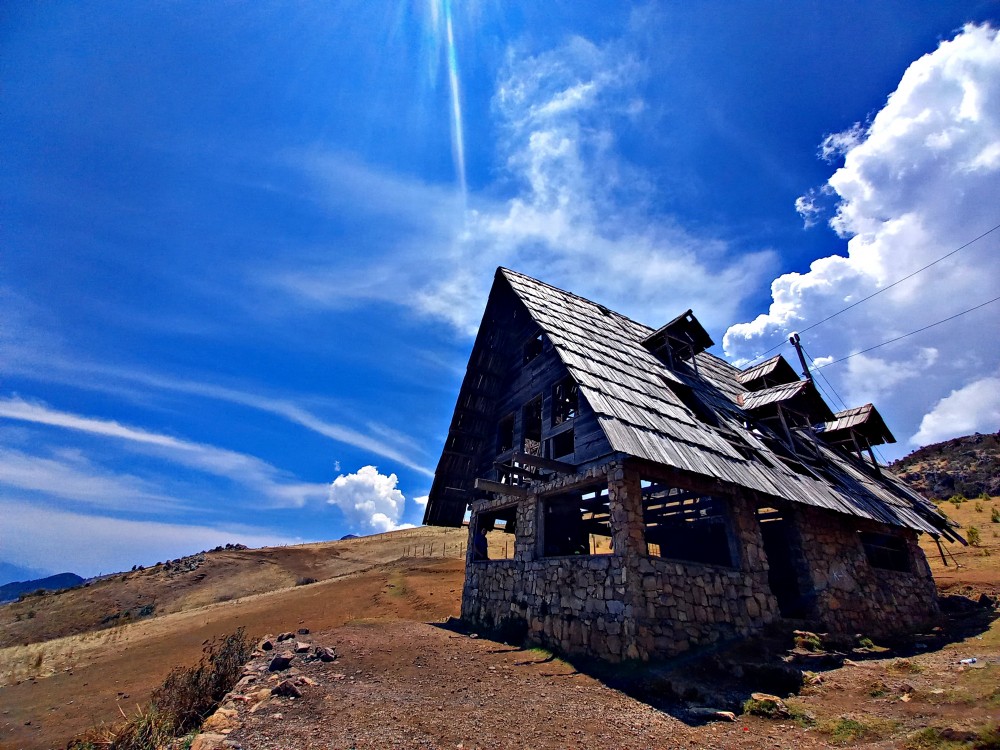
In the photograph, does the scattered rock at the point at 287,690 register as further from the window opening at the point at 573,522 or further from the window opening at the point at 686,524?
the window opening at the point at 686,524

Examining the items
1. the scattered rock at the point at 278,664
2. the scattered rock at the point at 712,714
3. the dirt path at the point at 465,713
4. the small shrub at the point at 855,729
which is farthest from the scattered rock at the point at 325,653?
the small shrub at the point at 855,729

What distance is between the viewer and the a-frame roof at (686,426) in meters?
11.4

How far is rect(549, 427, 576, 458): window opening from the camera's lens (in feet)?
45.4

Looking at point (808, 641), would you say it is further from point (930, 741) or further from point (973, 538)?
point (973, 538)

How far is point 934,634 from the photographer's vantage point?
13.5m

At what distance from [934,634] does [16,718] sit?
26.5 m

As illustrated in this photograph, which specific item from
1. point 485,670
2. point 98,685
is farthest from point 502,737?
point 98,685

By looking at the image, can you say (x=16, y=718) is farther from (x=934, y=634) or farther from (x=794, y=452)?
(x=934, y=634)

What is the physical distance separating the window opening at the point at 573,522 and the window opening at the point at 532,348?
534 centimetres

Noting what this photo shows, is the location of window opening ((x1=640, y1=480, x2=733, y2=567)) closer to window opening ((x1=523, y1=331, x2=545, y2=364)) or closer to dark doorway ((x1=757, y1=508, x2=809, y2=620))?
dark doorway ((x1=757, y1=508, x2=809, y2=620))

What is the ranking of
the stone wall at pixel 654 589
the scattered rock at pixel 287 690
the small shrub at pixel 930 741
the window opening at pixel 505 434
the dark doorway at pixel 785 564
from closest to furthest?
the small shrub at pixel 930 741
the scattered rock at pixel 287 690
the stone wall at pixel 654 589
the dark doorway at pixel 785 564
the window opening at pixel 505 434

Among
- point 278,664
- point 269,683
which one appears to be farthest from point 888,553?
point 269,683

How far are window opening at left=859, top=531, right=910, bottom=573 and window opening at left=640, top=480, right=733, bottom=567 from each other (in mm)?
5282

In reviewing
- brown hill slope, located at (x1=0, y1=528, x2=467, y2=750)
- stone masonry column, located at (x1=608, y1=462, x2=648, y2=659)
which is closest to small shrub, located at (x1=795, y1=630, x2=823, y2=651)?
stone masonry column, located at (x1=608, y1=462, x2=648, y2=659)
